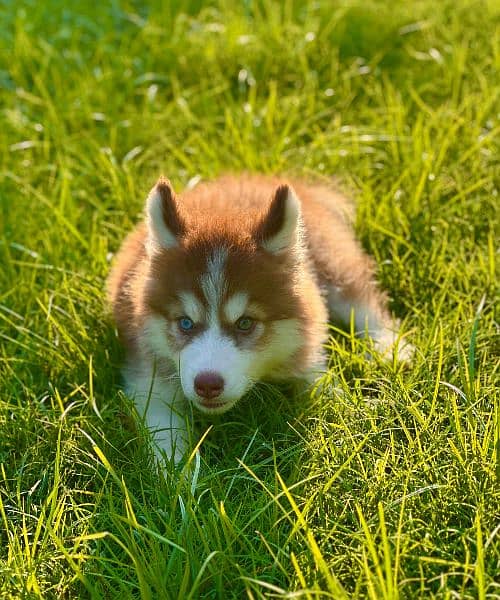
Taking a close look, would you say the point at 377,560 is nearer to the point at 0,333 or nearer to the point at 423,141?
the point at 0,333

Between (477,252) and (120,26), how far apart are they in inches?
152

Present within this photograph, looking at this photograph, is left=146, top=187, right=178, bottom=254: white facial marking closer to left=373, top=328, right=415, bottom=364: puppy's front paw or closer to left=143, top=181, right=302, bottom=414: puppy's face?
left=143, top=181, right=302, bottom=414: puppy's face

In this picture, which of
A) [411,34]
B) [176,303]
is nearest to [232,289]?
[176,303]

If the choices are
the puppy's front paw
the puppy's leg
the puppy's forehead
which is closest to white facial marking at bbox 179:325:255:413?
the puppy's forehead

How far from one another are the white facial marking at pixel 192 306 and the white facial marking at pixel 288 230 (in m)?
0.40

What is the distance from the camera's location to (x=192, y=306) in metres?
3.87

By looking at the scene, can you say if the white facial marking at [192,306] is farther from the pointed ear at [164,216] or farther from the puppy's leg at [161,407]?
the puppy's leg at [161,407]

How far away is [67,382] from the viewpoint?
14.6 feet

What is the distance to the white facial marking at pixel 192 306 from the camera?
12.6 ft

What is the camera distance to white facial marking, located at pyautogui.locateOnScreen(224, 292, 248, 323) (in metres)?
3.82

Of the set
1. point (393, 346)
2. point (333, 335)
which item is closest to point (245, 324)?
point (393, 346)

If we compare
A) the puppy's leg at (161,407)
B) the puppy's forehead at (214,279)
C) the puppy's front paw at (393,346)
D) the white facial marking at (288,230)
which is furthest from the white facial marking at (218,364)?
the puppy's front paw at (393,346)

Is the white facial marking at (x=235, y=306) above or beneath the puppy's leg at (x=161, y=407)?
above

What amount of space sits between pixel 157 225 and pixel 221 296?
1.51 feet
